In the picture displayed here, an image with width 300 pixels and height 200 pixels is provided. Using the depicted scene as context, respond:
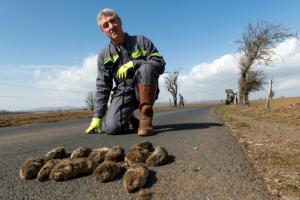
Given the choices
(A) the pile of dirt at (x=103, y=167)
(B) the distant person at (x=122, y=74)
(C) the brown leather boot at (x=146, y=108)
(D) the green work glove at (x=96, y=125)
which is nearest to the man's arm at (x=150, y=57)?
(B) the distant person at (x=122, y=74)

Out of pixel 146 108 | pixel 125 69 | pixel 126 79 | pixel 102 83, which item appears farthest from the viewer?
pixel 102 83

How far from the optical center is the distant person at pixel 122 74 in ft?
13.6

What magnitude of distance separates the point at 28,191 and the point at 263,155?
199cm

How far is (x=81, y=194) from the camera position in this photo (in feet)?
5.18

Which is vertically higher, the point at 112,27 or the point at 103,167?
the point at 112,27

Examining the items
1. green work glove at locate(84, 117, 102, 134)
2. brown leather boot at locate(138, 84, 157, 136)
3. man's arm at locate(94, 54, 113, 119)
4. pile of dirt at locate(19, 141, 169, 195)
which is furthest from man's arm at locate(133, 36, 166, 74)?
pile of dirt at locate(19, 141, 169, 195)

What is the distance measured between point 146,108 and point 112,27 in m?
1.39

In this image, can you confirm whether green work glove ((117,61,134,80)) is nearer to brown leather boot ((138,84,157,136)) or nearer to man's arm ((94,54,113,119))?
brown leather boot ((138,84,157,136))

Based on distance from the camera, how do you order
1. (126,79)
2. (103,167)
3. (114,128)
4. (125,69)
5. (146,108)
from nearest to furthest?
1. (103,167)
2. (146,108)
3. (125,69)
4. (114,128)
5. (126,79)

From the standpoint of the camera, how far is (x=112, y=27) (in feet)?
14.3

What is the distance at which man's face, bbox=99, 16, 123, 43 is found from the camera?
14.3 feet

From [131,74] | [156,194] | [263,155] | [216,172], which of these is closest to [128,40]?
[131,74]

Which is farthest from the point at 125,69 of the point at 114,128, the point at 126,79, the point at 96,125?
the point at 96,125

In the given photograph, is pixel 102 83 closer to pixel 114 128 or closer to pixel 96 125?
pixel 96 125
